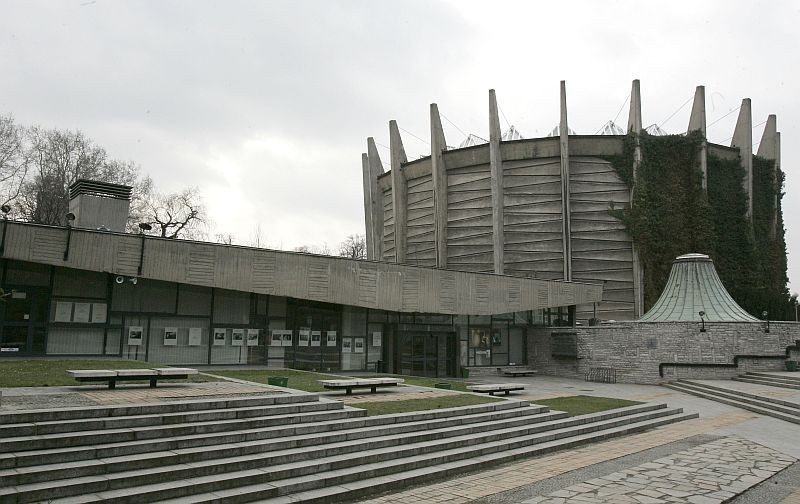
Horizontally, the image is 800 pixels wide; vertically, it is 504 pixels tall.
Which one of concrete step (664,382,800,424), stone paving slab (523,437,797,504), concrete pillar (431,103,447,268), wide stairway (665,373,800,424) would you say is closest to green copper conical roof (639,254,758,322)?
wide stairway (665,373,800,424)

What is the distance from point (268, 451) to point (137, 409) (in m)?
2.22

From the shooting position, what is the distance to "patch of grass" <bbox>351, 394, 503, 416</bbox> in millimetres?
12879

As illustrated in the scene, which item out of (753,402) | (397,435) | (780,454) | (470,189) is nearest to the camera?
(397,435)

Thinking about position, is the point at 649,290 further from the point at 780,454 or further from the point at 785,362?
the point at 780,454

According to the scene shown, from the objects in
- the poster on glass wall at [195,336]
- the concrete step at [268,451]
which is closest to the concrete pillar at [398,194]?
the poster on glass wall at [195,336]

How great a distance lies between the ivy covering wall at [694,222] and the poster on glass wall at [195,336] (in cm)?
2893

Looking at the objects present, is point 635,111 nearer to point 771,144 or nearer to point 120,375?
point 771,144

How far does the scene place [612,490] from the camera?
9.09 metres

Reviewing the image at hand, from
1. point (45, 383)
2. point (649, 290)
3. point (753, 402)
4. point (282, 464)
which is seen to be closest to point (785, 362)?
point (753, 402)

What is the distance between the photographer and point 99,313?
21.2m

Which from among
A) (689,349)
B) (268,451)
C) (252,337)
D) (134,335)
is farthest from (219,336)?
(689,349)

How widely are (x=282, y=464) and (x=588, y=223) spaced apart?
3583cm

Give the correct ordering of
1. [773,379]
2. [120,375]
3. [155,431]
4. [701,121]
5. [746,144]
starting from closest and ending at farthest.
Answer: [155,431]
[120,375]
[773,379]
[701,121]
[746,144]

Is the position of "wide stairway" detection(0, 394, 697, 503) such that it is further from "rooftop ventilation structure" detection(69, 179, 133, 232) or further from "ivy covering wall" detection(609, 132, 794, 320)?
"ivy covering wall" detection(609, 132, 794, 320)
